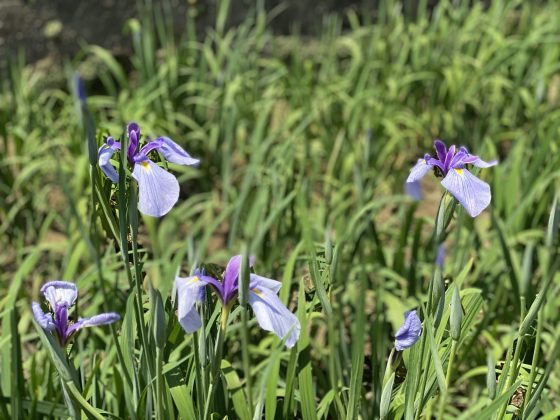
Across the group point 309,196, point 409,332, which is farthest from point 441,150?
point 309,196

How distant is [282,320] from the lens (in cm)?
101

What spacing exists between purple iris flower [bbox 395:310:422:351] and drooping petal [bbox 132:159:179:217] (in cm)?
39

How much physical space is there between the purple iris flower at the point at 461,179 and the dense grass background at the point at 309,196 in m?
0.12

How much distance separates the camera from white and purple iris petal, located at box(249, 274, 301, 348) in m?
1.00

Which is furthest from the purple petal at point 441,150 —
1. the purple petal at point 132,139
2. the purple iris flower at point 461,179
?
the purple petal at point 132,139

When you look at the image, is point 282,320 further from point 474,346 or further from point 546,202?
point 546,202

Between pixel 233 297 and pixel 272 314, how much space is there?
0.07 m

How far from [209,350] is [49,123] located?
99.6 inches

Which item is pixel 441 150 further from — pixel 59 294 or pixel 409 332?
pixel 59 294

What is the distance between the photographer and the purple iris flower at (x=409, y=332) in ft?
3.68

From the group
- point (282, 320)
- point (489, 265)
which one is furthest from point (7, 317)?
point (489, 265)

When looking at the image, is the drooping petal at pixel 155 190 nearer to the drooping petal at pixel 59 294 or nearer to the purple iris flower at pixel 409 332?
the drooping petal at pixel 59 294

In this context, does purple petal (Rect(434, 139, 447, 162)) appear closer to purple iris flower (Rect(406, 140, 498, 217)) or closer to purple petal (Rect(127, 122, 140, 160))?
purple iris flower (Rect(406, 140, 498, 217))

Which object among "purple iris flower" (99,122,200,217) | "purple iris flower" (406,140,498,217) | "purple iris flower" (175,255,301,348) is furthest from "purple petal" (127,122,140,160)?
"purple iris flower" (406,140,498,217)
